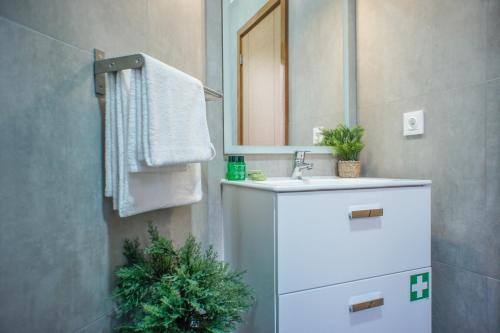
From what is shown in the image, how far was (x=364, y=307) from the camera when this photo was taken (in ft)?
2.87

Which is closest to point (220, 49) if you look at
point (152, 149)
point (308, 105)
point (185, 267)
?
point (308, 105)

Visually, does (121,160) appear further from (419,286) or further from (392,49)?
(392,49)

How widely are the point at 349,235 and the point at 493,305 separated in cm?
55

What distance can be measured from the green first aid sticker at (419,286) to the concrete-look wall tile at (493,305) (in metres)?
0.18

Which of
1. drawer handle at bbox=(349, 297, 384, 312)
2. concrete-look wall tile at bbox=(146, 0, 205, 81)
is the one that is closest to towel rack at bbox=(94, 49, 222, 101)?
concrete-look wall tile at bbox=(146, 0, 205, 81)

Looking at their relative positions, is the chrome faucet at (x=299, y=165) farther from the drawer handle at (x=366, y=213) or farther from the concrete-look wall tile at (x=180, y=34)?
the concrete-look wall tile at (x=180, y=34)

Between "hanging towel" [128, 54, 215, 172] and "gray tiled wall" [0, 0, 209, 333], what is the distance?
0.40 feet

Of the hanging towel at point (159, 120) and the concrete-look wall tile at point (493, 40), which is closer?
the hanging towel at point (159, 120)

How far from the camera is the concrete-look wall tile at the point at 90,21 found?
1.82 feet

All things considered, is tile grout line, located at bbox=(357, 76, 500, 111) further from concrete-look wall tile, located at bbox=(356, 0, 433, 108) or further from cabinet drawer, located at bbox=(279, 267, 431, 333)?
cabinet drawer, located at bbox=(279, 267, 431, 333)

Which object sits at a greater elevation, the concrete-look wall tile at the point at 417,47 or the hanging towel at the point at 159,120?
the concrete-look wall tile at the point at 417,47

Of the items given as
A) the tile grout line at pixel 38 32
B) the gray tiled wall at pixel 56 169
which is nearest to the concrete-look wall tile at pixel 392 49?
the gray tiled wall at pixel 56 169

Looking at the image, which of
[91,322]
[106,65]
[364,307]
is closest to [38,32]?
[106,65]

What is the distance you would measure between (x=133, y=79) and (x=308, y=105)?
95cm
